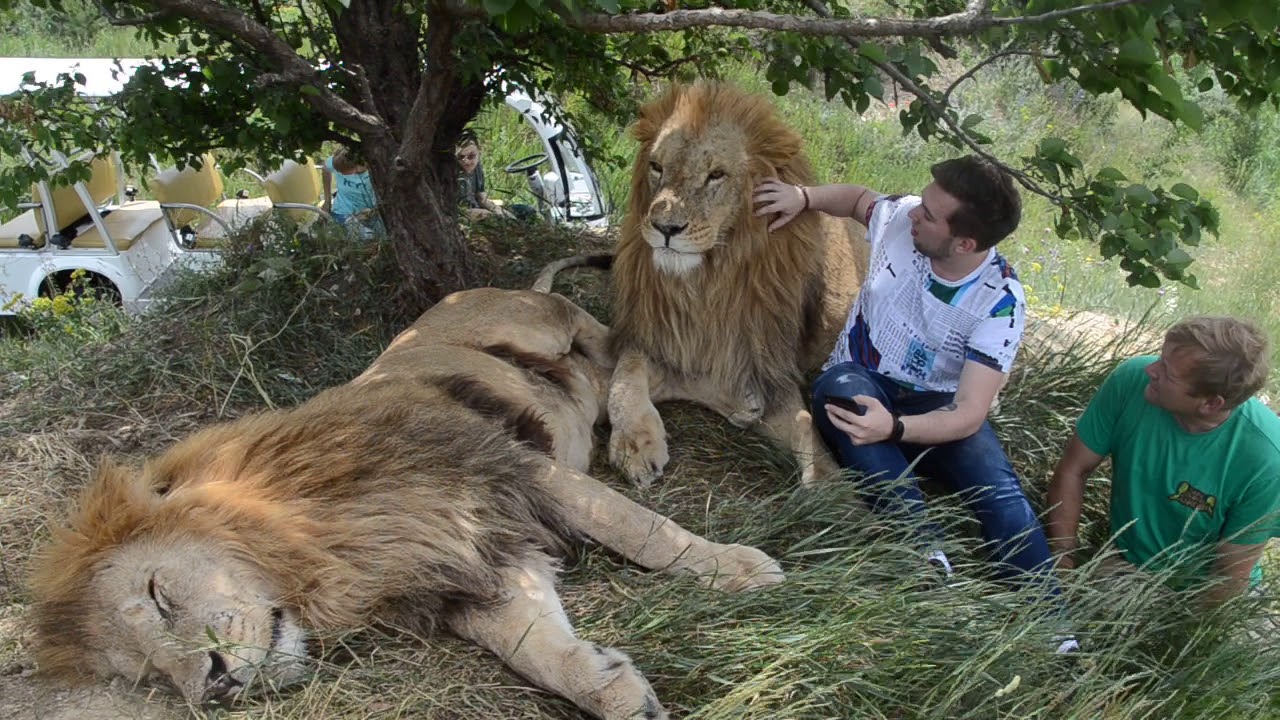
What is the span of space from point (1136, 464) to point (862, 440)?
80cm

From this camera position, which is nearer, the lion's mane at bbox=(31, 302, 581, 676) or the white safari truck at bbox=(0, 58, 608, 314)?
the lion's mane at bbox=(31, 302, 581, 676)

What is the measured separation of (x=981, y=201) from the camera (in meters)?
2.82

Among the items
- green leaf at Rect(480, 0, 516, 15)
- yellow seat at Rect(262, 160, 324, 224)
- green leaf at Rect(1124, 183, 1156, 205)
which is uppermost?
green leaf at Rect(480, 0, 516, 15)

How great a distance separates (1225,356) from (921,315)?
76 centimetres

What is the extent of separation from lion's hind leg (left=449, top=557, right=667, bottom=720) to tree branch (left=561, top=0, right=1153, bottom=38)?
125 cm

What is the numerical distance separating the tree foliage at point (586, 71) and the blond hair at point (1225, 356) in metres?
0.15

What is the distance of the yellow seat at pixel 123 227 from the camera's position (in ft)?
20.3

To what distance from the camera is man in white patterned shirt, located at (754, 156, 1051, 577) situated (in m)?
2.83

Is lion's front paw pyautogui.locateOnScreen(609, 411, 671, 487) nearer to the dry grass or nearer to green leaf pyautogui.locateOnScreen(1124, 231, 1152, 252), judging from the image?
the dry grass

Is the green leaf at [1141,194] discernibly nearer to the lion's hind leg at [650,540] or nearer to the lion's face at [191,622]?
the lion's hind leg at [650,540]

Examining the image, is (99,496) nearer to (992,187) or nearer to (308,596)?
(308,596)

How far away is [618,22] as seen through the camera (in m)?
2.49

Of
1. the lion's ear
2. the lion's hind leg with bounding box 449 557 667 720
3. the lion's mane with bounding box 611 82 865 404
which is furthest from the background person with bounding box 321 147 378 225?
the lion's hind leg with bounding box 449 557 667 720

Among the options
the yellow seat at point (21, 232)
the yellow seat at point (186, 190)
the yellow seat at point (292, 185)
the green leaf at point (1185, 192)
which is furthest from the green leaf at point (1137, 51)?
the yellow seat at point (21, 232)
